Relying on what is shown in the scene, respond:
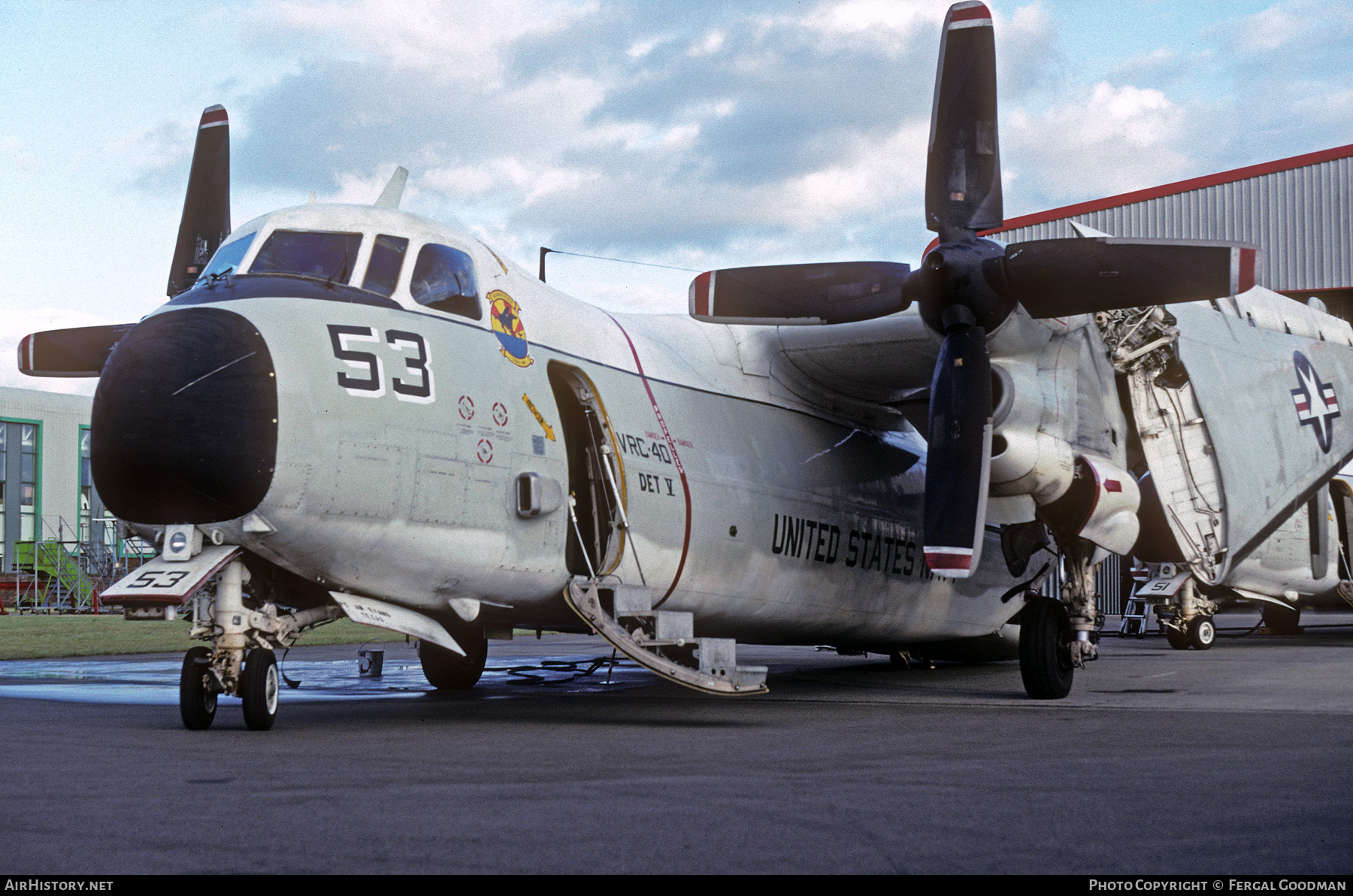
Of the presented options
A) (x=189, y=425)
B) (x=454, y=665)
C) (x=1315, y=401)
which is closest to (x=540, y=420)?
(x=189, y=425)

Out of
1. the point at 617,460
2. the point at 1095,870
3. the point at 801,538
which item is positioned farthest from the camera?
the point at 801,538

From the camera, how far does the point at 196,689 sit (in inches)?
352

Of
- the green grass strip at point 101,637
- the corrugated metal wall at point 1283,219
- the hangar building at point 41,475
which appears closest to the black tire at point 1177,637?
the corrugated metal wall at point 1283,219

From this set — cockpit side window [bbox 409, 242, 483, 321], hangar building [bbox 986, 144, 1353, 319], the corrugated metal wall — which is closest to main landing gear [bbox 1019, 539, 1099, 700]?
cockpit side window [bbox 409, 242, 483, 321]

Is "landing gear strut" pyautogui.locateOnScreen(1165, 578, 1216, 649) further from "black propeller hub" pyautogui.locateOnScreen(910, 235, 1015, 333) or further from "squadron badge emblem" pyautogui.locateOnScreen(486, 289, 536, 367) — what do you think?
"squadron badge emblem" pyautogui.locateOnScreen(486, 289, 536, 367)

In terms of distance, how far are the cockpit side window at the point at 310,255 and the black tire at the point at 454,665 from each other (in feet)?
17.7

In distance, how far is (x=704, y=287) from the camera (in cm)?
1308

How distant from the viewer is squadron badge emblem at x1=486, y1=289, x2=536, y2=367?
10.4 m

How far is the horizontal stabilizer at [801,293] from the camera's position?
41.7 feet

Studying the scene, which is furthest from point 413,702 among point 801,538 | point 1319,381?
point 1319,381

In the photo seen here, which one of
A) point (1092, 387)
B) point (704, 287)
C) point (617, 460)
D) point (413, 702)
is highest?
point (704, 287)

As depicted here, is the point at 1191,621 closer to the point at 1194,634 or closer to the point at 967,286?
the point at 1194,634

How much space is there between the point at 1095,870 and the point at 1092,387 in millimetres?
9996

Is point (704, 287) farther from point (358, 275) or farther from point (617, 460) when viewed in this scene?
point (358, 275)
